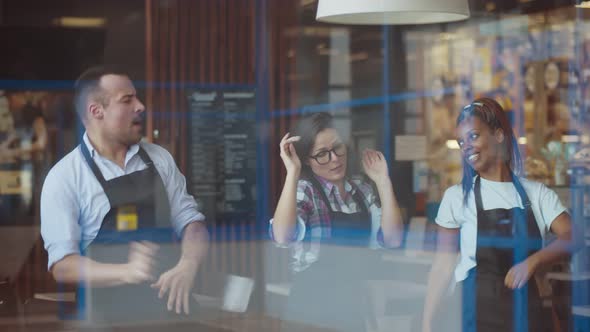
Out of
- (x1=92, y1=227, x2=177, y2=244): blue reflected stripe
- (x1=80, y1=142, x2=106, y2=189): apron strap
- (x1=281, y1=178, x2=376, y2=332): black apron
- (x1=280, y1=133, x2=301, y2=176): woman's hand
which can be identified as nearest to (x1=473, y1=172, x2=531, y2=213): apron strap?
(x1=281, y1=178, x2=376, y2=332): black apron

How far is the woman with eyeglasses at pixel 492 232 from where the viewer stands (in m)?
3.83

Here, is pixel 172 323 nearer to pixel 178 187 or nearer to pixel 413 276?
pixel 178 187

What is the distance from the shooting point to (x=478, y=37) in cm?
506

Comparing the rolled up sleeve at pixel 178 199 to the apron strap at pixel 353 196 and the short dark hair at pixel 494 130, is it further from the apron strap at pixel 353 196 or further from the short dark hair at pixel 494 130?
the short dark hair at pixel 494 130

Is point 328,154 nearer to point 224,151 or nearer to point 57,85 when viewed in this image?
point 224,151

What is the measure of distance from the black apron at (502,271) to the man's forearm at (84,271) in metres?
1.42

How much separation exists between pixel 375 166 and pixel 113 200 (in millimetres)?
1037

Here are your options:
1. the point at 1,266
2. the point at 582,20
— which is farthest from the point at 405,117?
the point at 1,266

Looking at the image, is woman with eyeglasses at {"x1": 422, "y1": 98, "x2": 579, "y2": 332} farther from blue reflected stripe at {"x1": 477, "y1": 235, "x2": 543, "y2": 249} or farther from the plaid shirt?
the plaid shirt

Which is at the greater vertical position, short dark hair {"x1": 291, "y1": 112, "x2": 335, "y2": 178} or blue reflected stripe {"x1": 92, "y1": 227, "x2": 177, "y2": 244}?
short dark hair {"x1": 291, "y1": 112, "x2": 335, "y2": 178}

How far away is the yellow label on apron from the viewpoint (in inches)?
139

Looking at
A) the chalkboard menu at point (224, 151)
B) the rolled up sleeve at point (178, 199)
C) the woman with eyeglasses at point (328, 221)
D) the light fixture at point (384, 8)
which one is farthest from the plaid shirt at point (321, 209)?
the light fixture at point (384, 8)

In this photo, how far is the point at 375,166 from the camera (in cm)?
382

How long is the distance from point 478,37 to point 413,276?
164 cm
